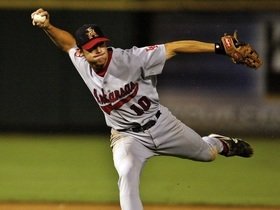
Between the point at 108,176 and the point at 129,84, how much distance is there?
9.58 ft

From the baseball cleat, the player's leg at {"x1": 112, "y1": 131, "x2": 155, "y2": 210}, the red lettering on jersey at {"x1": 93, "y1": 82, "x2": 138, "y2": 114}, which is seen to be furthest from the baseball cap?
Answer: the baseball cleat

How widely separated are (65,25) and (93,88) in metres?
5.36

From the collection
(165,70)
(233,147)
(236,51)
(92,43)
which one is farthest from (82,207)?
(165,70)

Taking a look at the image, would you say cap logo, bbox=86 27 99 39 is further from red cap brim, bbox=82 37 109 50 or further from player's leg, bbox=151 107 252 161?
player's leg, bbox=151 107 252 161

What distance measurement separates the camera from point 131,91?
5824 mm

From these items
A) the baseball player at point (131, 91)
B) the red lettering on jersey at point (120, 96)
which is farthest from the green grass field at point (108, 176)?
the red lettering on jersey at point (120, 96)

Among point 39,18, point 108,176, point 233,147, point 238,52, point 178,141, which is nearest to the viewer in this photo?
point 238,52

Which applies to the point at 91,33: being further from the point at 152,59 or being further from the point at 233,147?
the point at 233,147

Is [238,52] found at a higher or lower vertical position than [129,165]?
Result: higher

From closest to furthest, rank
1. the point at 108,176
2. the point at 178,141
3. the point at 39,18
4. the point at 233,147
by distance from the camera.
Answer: the point at 39,18
the point at 178,141
the point at 233,147
the point at 108,176

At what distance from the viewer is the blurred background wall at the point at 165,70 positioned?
36.1ft

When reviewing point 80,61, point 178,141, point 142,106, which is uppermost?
point 80,61

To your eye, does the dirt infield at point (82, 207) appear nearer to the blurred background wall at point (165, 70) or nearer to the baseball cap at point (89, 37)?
the baseball cap at point (89, 37)

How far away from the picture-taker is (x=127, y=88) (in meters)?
5.81
